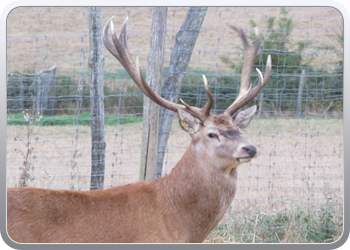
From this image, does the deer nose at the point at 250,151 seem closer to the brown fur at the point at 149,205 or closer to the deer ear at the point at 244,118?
A: the brown fur at the point at 149,205

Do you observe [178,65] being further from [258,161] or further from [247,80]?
[258,161]

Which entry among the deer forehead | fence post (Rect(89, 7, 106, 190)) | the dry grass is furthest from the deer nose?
fence post (Rect(89, 7, 106, 190))

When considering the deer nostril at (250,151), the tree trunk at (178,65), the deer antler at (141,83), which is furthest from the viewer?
the tree trunk at (178,65)

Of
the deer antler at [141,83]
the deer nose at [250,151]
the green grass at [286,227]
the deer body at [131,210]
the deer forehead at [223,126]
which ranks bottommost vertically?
the green grass at [286,227]

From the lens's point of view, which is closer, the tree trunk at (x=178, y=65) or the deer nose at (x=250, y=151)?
the deer nose at (x=250, y=151)

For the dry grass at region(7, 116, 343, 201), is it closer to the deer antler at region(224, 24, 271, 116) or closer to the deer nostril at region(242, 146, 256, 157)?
the deer antler at region(224, 24, 271, 116)

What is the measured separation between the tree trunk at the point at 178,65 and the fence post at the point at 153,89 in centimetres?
38

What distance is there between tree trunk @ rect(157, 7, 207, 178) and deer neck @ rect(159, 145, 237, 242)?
1570 millimetres

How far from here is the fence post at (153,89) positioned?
556cm

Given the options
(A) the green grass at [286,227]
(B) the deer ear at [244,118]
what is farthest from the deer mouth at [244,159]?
(A) the green grass at [286,227]

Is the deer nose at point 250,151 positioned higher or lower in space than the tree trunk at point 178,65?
lower

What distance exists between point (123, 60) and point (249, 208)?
297 centimetres

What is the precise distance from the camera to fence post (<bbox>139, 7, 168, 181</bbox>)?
18.2 ft

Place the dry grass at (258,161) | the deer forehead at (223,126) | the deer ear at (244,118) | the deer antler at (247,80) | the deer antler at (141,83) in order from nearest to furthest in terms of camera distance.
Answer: the deer forehead at (223,126)
the deer antler at (141,83)
the deer antler at (247,80)
the deer ear at (244,118)
the dry grass at (258,161)
